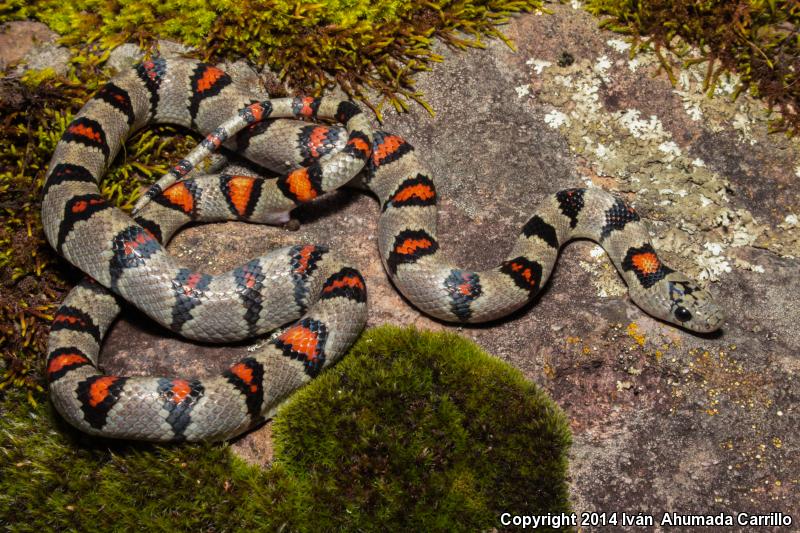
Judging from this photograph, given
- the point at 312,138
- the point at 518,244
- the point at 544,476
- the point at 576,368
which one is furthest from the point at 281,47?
the point at 544,476

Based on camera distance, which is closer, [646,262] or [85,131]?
[646,262]

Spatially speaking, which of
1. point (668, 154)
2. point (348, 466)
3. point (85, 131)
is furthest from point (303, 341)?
point (668, 154)

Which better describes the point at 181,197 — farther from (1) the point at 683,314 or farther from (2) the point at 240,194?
(1) the point at 683,314

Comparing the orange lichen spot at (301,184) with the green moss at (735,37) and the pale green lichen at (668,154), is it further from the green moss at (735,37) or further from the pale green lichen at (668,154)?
the green moss at (735,37)

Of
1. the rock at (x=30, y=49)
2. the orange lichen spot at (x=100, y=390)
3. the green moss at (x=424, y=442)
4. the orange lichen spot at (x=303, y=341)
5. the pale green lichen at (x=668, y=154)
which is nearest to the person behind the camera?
the green moss at (x=424, y=442)

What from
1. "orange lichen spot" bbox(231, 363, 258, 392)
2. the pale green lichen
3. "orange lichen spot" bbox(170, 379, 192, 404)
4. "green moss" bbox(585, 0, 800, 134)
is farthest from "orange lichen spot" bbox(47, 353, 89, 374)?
"green moss" bbox(585, 0, 800, 134)

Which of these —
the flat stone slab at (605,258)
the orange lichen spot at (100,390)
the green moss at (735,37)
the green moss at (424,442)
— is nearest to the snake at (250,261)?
the orange lichen spot at (100,390)

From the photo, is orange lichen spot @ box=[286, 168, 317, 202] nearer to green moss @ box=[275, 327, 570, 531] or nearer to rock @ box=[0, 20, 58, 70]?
green moss @ box=[275, 327, 570, 531]
